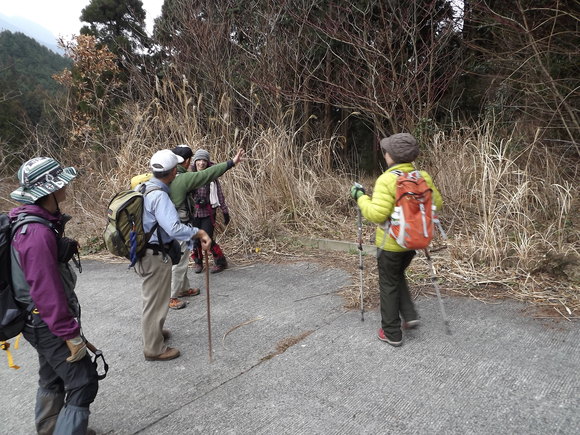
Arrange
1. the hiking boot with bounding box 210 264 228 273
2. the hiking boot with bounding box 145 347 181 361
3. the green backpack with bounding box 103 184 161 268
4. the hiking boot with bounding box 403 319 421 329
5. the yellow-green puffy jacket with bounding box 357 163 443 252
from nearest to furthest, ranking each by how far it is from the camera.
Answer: the green backpack with bounding box 103 184 161 268
the yellow-green puffy jacket with bounding box 357 163 443 252
the hiking boot with bounding box 145 347 181 361
the hiking boot with bounding box 403 319 421 329
the hiking boot with bounding box 210 264 228 273

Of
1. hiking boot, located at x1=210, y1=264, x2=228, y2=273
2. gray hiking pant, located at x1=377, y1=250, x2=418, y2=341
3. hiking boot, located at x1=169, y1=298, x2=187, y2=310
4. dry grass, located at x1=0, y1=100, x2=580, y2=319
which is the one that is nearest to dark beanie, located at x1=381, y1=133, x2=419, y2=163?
gray hiking pant, located at x1=377, y1=250, x2=418, y2=341

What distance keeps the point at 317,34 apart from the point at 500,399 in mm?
7818

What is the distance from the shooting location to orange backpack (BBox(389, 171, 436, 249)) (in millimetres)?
2869

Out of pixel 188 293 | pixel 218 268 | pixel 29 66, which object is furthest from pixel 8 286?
pixel 29 66

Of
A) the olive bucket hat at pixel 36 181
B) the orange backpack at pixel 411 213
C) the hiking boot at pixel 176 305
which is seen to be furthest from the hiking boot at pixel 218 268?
the olive bucket hat at pixel 36 181

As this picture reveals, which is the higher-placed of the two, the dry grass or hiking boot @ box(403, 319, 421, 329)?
the dry grass

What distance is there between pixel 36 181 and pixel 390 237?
7.43 feet

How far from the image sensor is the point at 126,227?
285 centimetres

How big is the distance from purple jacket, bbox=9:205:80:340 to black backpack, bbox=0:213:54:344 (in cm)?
3

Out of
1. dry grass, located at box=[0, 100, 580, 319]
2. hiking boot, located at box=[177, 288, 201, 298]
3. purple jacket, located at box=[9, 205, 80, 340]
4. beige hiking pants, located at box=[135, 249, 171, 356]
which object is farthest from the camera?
hiking boot, located at box=[177, 288, 201, 298]

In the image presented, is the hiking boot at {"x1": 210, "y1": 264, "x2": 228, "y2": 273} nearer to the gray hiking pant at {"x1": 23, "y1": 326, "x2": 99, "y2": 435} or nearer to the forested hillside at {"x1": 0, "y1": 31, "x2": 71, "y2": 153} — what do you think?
the gray hiking pant at {"x1": 23, "y1": 326, "x2": 99, "y2": 435}

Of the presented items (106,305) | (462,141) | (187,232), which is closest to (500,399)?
(187,232)

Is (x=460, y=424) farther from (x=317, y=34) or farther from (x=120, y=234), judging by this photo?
(x=317, y=34)

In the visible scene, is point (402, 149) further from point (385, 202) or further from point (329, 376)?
point (329, 376)
